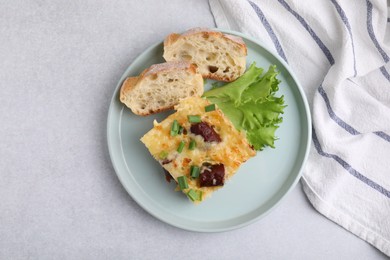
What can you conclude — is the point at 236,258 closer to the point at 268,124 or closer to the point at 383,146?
the point at 268,124

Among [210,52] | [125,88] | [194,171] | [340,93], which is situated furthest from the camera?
[340,93]

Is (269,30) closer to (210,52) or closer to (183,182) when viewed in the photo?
(210,52)

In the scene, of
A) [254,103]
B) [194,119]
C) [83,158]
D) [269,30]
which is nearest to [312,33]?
[269,30]

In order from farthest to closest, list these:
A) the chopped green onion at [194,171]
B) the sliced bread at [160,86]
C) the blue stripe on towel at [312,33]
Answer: the blue stripe on towel at [312,33], the sliced bread at [160,86], the chopped green onion at [194,171]

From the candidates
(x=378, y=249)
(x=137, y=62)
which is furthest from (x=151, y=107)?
(x=378, y=249)

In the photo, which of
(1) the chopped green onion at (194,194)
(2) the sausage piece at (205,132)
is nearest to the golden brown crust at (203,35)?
(2) the sausage piece at (205,132)

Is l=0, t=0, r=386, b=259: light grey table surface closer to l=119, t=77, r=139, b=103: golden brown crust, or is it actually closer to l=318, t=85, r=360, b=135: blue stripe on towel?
l=119, t=77, r=139, b=103: golden brown crust

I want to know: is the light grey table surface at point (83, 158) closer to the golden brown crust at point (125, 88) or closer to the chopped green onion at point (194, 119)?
the golden brown crust at point (125, 88)
